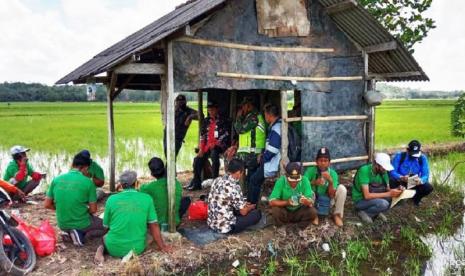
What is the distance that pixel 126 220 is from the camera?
4.94m

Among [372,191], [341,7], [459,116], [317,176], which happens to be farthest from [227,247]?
[459,116]

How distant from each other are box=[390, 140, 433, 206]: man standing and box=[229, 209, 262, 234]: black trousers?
2.82 m

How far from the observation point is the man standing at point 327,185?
6.36 metres

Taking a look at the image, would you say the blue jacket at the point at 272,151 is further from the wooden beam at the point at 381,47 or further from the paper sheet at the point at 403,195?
the wooden beam at the point at 381,47

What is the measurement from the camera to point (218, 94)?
366 inches

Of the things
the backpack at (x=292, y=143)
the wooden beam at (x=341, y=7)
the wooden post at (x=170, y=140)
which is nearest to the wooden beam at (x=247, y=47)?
the wooden post at (x=170, y=140)

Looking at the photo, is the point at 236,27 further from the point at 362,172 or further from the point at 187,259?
the point at 187,259

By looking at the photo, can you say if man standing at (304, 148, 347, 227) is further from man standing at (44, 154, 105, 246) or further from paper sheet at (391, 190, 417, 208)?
man standing at (44, 154, 105, 246)

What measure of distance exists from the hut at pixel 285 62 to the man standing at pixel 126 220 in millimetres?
824

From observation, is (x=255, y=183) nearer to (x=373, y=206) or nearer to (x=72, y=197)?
(x=373, y=206)

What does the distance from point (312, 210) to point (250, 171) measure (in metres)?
1.44

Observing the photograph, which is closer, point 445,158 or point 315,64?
point 315,64

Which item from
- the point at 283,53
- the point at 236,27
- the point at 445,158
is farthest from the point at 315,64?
the point at 445,158

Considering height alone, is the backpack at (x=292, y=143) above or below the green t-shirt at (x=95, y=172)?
above
